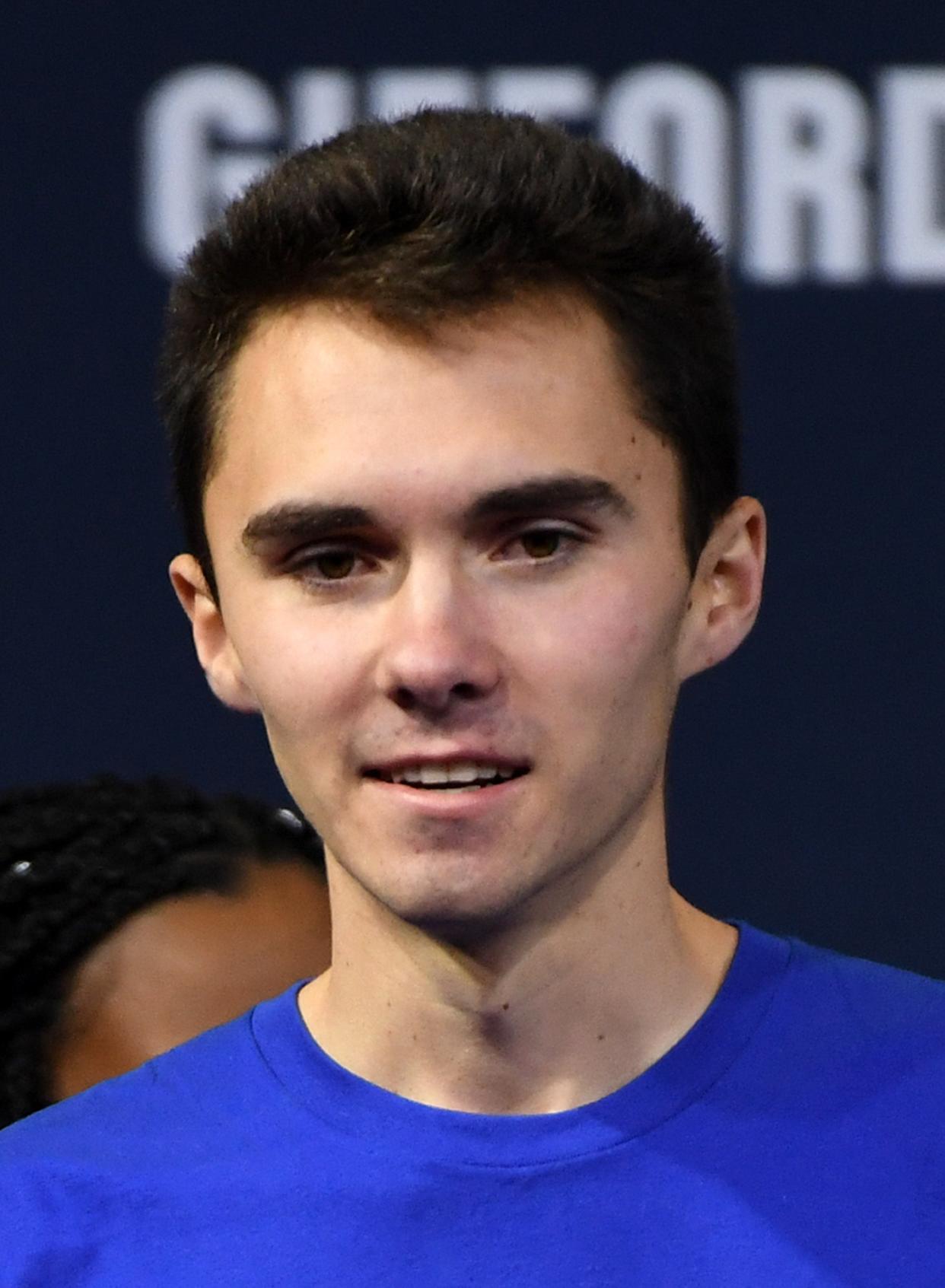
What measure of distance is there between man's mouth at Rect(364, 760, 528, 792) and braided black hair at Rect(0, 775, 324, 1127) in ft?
3.04

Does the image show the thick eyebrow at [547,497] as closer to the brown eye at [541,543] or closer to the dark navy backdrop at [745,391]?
the brown eye at [541,543]

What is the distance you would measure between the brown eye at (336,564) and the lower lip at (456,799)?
0.49ft

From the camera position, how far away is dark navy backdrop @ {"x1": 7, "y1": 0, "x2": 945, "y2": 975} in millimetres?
3113

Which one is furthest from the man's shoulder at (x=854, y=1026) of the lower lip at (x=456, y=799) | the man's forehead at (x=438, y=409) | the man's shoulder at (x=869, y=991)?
the man's forehead at (x=438, y=409)

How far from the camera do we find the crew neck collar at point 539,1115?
169cm

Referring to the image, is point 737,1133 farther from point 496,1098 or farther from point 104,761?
point 104,761

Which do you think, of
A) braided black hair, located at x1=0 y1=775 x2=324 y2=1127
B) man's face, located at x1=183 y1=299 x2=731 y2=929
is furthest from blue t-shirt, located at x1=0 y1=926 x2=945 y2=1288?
braided black hair, located at x1=0 y1=775 x2=324 y2=1127

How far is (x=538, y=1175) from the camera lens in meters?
1.67

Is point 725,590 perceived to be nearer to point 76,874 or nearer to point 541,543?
point 541,543

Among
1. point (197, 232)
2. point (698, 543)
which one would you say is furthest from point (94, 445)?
point (698, 543)

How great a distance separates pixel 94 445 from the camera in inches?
126

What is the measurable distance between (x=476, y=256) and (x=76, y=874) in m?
1.06

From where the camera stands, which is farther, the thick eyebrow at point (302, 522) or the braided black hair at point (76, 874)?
the braided black hair at point (76, 874)

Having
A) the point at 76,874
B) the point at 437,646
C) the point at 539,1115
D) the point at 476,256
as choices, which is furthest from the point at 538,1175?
the point at 76,874
